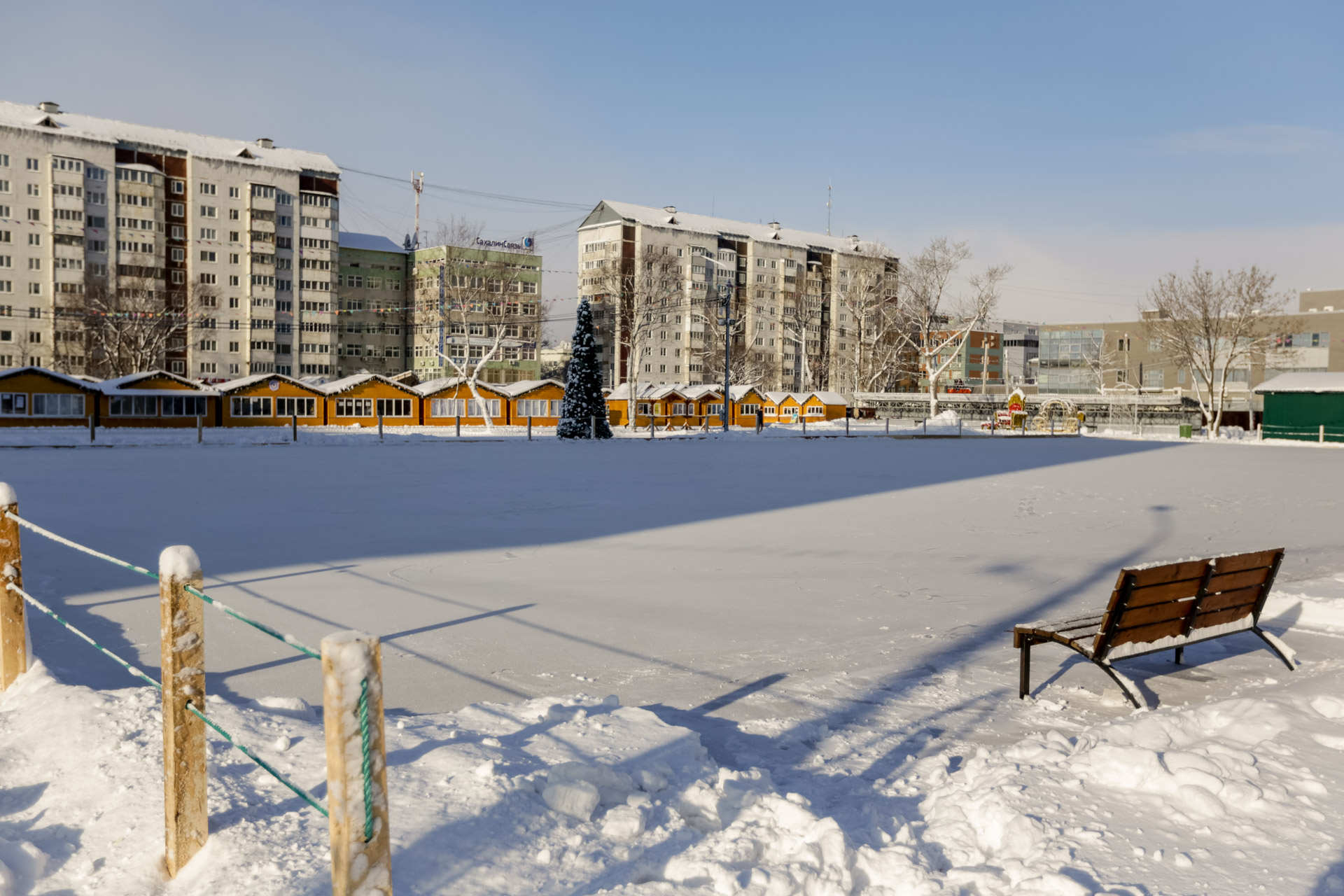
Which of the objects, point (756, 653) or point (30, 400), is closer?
point (756, 653)

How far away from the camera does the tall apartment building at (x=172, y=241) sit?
82.8m

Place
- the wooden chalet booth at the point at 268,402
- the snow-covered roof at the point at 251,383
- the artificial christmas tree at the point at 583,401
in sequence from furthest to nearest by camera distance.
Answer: the wooden chalet booth at the point at 268,402
the snow-covered roof at the point at 251,383
the artificial christmas tree at the point at 583,401

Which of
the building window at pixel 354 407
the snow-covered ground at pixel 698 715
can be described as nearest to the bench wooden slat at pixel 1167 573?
the snow-covered ground at pixel 698 715

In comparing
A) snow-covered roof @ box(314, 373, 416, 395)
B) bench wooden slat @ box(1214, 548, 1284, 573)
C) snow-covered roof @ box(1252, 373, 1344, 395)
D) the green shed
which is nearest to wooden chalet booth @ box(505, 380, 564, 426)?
snow-covered roof @ box(314, 373, 416, 395)

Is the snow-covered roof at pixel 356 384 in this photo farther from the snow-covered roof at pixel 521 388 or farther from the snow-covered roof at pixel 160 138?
the snow-covered roof at pixel 160 138

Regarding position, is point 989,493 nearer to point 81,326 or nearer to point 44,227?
point 81,326

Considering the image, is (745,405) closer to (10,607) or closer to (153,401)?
(153,401)

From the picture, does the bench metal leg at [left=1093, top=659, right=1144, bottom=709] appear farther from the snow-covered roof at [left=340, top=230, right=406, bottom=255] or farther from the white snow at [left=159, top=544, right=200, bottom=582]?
the snow-covered roof at [left=340, top=230, right=406, bottom=255]

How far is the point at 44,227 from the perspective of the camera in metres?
83.9

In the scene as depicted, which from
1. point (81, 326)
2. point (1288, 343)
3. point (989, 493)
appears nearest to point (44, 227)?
point (81, 326)

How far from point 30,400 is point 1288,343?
9009 centimetres

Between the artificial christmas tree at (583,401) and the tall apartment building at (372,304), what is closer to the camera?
the artificial christmas tree at (583,401)

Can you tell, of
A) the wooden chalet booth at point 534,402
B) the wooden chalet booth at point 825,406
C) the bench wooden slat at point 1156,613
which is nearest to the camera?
the bench wooden slat at point 1156,613

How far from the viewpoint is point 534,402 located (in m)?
54.8
